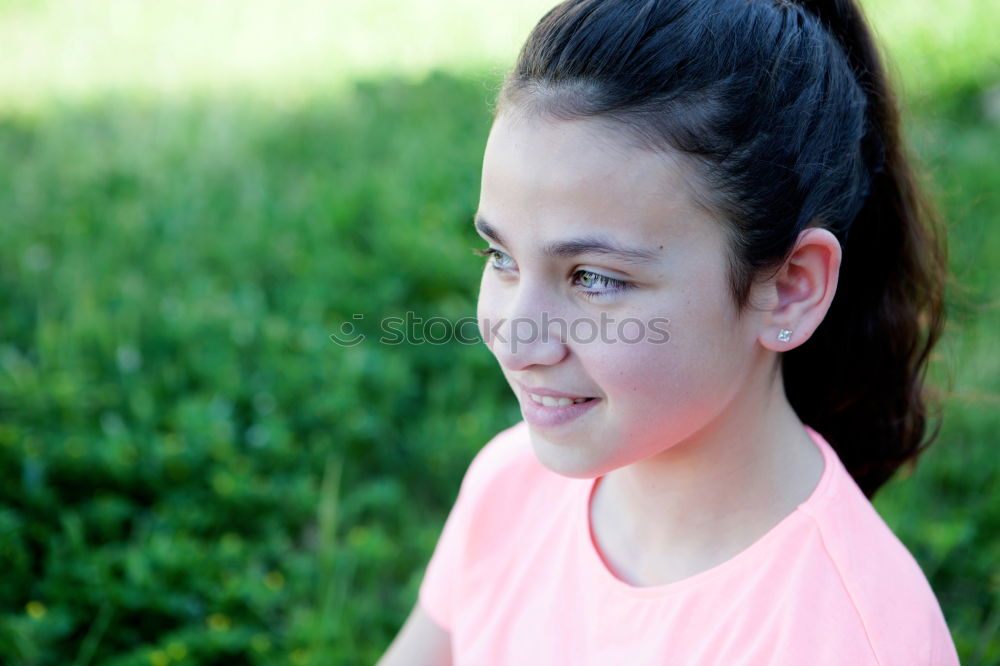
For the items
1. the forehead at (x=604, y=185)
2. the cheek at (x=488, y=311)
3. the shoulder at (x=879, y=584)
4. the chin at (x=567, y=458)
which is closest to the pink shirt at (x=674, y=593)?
the shoulder at (x=879, y=584)

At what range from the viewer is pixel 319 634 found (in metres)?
2.28

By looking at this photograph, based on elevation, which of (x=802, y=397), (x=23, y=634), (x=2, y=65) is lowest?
(x=23, y=634)

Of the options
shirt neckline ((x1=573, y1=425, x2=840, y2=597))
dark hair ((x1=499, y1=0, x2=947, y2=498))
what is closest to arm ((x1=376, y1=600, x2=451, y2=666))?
shirt neckline ((x1=573, y1=425, x2=840, y2=597))

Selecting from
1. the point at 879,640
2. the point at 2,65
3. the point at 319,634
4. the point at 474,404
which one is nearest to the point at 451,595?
the point at 319,634

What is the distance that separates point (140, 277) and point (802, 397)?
2.60 m

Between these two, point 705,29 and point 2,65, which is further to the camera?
point 2,65

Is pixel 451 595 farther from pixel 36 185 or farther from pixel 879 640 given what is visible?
pixel 36 185

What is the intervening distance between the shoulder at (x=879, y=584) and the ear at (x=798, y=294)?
239 mm

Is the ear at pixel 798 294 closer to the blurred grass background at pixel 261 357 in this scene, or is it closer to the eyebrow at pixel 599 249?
the eyebrow at pixel 599 249

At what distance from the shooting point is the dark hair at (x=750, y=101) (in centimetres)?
130

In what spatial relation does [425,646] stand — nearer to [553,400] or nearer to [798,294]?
[553,400]

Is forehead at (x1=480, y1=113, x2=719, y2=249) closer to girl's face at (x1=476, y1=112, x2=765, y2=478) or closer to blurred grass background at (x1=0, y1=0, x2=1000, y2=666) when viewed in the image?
girl's face at (x1=476, y1=112, x2=765, y2=478)

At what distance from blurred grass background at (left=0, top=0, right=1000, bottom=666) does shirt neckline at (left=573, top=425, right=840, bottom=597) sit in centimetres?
69

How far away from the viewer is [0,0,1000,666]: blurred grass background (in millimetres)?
2396
